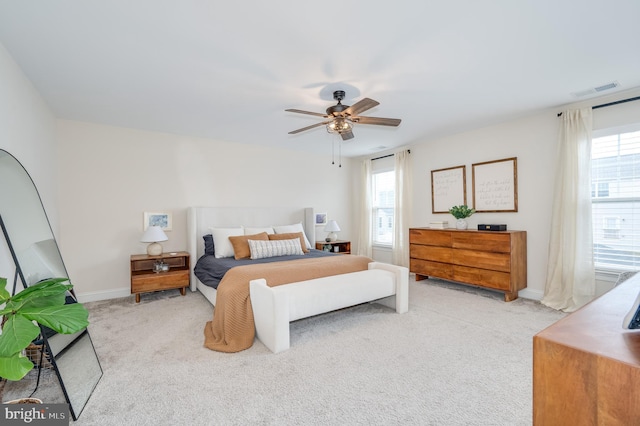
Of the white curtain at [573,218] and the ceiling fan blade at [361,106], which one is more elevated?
the ceiling fan blade at [361,106]

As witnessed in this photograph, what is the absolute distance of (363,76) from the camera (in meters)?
2.79

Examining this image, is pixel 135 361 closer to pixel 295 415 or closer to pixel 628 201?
pixel 295 415

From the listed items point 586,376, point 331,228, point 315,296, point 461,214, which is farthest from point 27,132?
point 461,214

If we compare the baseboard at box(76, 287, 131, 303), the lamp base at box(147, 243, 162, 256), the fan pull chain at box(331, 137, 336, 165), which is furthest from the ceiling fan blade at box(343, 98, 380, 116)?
the baseboard at box(76, 287, 131, 303)

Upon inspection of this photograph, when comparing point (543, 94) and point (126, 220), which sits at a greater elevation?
point (543, 94)

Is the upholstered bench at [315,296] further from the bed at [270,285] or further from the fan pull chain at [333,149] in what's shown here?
the fan pull chain at [333,149]

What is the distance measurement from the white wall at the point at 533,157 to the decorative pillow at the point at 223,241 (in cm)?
372

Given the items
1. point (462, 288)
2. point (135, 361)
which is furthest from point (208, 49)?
point (462, 288)

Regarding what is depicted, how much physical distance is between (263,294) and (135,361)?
1125 mm

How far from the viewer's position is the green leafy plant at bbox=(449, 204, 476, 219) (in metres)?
4.56

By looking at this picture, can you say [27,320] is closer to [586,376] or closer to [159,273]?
[586,376]

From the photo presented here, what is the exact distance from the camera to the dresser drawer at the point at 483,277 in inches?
152

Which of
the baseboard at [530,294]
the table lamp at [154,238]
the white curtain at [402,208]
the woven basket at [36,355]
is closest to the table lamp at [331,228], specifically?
the white curtain at [402,208]

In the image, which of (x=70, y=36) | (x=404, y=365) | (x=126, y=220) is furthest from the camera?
(x=126, y=220)
